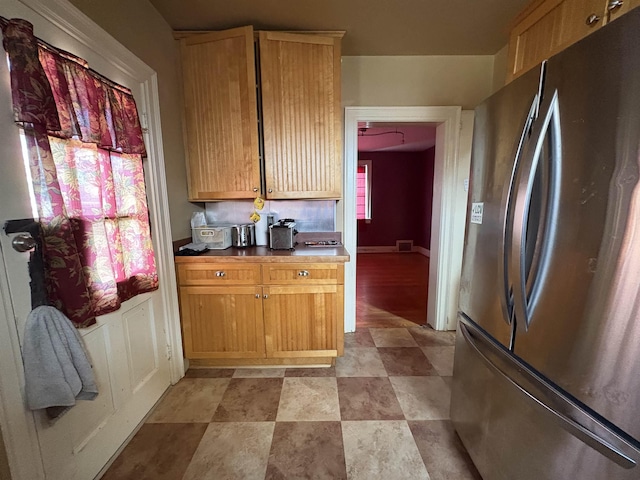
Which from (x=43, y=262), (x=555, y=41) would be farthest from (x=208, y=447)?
(x=555, y=41)

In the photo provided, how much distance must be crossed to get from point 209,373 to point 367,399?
1.15m

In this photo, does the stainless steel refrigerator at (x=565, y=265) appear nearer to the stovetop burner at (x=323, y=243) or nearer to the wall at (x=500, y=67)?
the stovetop burner at (x=323, y=243)

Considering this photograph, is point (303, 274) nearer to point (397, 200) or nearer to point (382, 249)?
point (382, 249)

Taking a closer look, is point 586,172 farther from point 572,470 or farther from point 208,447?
point 208,447

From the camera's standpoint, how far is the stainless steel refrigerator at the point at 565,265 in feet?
2.02

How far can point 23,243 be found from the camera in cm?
89

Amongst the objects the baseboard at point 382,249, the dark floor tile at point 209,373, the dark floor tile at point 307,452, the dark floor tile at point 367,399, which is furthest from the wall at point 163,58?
the baseboard at point 382,249

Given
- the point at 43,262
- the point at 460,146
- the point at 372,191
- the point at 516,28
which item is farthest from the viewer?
the point at 372,191

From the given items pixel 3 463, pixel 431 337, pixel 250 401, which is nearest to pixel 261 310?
pixel 250 401

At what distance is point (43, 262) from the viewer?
94cm

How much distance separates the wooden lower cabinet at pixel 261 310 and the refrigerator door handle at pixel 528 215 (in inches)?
41.4

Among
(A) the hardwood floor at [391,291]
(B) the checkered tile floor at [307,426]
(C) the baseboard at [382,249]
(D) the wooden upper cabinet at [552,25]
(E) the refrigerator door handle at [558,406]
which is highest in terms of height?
(D) the wooden upper cabinet at [552,25]

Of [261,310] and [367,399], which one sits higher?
[261,310]

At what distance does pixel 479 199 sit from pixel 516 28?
4.29 feet
